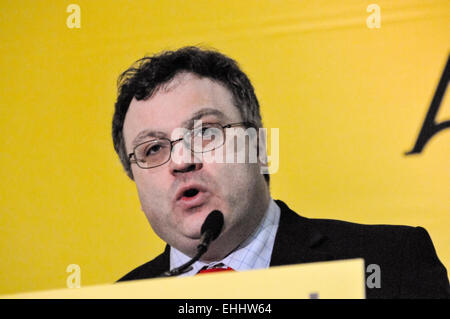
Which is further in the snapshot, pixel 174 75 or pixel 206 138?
pixel 174 75

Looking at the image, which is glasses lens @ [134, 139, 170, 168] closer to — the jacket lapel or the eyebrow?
the eyebrow

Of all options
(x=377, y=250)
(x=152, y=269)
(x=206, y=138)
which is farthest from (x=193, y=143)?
(x=377, y=250)

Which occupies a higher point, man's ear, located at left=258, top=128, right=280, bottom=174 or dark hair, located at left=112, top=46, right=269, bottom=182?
dark hair, located at left=112, top=46, right=269, bottom=182

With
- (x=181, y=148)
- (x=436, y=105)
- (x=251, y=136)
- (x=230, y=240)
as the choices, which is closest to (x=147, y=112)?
(x=181, y=148)

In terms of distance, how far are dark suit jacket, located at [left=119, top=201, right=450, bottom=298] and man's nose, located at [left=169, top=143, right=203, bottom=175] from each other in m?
0.34

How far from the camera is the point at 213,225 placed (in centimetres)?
174

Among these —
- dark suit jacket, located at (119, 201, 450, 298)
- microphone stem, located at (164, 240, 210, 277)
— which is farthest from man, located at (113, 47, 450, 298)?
microphone stem, located at (164, 240, 210, 277)

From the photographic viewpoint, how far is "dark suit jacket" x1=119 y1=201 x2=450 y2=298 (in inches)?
74.0

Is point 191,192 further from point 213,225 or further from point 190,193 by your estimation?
point 213,225

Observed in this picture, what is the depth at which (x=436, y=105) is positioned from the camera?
2.12 meters

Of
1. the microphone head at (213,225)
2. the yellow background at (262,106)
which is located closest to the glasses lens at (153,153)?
the yellow background at (262,106)

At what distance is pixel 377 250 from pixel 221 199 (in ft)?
1.72

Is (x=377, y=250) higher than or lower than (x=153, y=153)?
lower

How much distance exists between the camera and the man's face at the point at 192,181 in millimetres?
2010
